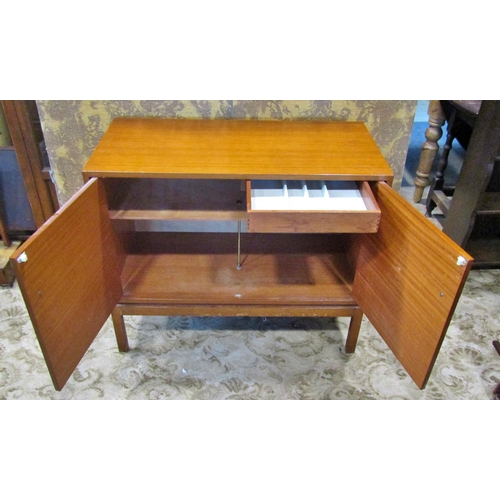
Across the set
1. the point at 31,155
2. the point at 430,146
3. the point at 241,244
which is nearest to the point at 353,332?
the point at 241,244

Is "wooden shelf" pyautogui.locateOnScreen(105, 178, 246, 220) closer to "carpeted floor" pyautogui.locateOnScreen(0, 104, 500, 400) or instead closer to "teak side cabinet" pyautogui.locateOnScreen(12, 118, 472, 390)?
"teak side cabinet" pyautogui.locateOnScreen(12, 118, 472, 390)

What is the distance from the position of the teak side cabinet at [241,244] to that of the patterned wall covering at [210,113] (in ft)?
0.14

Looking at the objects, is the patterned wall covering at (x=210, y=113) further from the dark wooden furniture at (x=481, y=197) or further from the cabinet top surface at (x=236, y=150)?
the dark wooden furniture at (x=481, y=197)

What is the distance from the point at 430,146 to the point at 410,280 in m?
1.15

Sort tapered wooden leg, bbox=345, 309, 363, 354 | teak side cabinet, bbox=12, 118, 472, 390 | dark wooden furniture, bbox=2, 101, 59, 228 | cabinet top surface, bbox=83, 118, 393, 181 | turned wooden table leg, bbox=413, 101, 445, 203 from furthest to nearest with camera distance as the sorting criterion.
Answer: turned wooden table leg, bbox=413, 101, 445, 203 → dark wooden furniture, bbox=2, 101, 59, 228 → tapered wooden leg, bbox=345, 309, 363, 354 → cabinet top surface, bbox=83, 118, 393, 181 → teak side cabinet, bbox=12, 118, 472, 390

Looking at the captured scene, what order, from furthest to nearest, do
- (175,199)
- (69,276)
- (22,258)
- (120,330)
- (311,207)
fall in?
(120,330)
(175,199)
(311,207)
(69,276)
(22,258)

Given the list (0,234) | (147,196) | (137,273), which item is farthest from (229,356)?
(0,234)

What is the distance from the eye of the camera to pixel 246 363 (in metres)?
1.29

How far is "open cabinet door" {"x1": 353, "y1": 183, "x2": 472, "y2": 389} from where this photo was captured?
82 centimetres

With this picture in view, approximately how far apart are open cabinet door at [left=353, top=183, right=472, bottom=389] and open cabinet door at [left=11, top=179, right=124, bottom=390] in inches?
25.5

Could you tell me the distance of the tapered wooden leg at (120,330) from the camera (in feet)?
3.93

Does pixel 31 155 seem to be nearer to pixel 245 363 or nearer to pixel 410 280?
pixel 245 363

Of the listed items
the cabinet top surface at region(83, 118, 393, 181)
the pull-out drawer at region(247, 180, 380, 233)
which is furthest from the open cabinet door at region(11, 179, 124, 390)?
the pull-out drawer at region(247, 180, 380, 233)

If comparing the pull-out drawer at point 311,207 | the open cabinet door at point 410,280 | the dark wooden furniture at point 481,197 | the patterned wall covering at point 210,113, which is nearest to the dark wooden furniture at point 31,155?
the patterned wall covering at point 210,113
